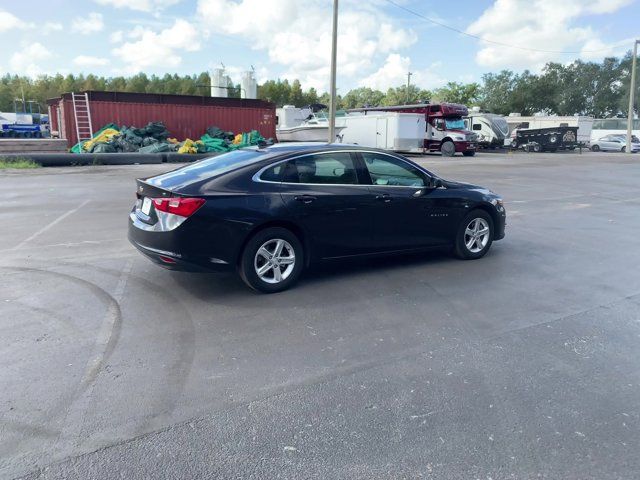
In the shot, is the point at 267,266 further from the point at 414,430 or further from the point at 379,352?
the point at 414,430

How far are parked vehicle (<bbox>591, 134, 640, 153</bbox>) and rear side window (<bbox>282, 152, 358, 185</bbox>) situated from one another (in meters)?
51.2

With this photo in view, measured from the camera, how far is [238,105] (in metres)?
33.9

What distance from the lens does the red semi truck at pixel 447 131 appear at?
113 feet

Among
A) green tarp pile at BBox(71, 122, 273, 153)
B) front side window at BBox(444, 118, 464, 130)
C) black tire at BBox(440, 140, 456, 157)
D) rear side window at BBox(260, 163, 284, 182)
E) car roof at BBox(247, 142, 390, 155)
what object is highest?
front side window at BBox(444, 118, 464, 130)

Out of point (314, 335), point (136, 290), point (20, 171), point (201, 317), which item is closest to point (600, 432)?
point (314, 335)

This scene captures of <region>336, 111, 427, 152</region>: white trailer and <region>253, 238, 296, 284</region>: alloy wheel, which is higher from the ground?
<region>336, 111, 427, 152</region>: white trailer

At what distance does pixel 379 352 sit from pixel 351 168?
2612 millimetres

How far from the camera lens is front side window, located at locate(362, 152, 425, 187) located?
6.44 metres

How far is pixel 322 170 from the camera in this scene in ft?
20.0

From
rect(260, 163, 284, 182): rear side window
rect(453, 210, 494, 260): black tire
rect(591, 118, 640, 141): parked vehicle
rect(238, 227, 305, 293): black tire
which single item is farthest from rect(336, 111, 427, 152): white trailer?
rect(591, 118, 640, 141): parked vehicle

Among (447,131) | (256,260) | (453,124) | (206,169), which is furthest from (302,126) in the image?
(256,260)

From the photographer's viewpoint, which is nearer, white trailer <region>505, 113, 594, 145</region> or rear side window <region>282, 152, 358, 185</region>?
rear side window <region>282, 152, 358, 185</region>

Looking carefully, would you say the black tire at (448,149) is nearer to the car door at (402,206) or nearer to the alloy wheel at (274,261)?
the car door at (402,206)

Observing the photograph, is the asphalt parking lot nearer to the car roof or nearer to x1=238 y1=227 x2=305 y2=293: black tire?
x1=238 y1=227 x2=305 y2=293: black tire
